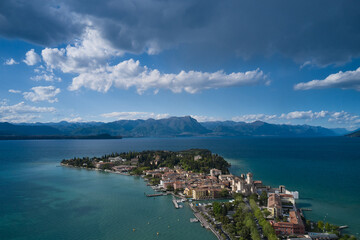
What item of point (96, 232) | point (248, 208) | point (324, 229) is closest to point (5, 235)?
point (96, 232)

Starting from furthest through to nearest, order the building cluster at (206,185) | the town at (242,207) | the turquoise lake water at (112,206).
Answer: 1. the building cluster at (206,185)
2. the turquoise lake water at (112,206)
3. the town at (242,207)

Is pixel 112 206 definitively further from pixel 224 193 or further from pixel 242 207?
pixel 242 207

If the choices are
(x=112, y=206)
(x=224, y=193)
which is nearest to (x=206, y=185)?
(x=224, y=193)

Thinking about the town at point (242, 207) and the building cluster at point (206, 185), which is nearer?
the town at point (242, 207)

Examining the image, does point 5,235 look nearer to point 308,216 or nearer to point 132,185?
point 132,185

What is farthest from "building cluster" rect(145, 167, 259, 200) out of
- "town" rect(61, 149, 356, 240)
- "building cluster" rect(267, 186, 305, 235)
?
"building cluster" rect(267, 186, 305, 235)

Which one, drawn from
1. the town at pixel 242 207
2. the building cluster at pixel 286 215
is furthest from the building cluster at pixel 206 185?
the building cluster at pixel 286 215

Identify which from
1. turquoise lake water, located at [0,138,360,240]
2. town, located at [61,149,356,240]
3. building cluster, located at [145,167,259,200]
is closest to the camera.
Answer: town, located at [61,149,356,240]

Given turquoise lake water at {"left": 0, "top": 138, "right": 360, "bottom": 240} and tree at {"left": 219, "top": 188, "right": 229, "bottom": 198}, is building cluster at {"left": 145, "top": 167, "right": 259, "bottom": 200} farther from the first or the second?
turquoise lake water at {"left": 0, "top": 138, "right": 360, "bottom": 240}

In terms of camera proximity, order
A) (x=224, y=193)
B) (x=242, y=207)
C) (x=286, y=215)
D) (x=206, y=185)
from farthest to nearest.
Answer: (x=206, y=185) < (x=224, y=193) < (x=242, y=207) < (x=286, y=215)

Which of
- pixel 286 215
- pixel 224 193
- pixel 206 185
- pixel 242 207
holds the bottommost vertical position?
pixel 286 215

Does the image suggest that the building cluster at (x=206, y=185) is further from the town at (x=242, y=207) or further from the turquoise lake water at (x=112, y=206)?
the turquoise lake water at (x=112, y=206)
